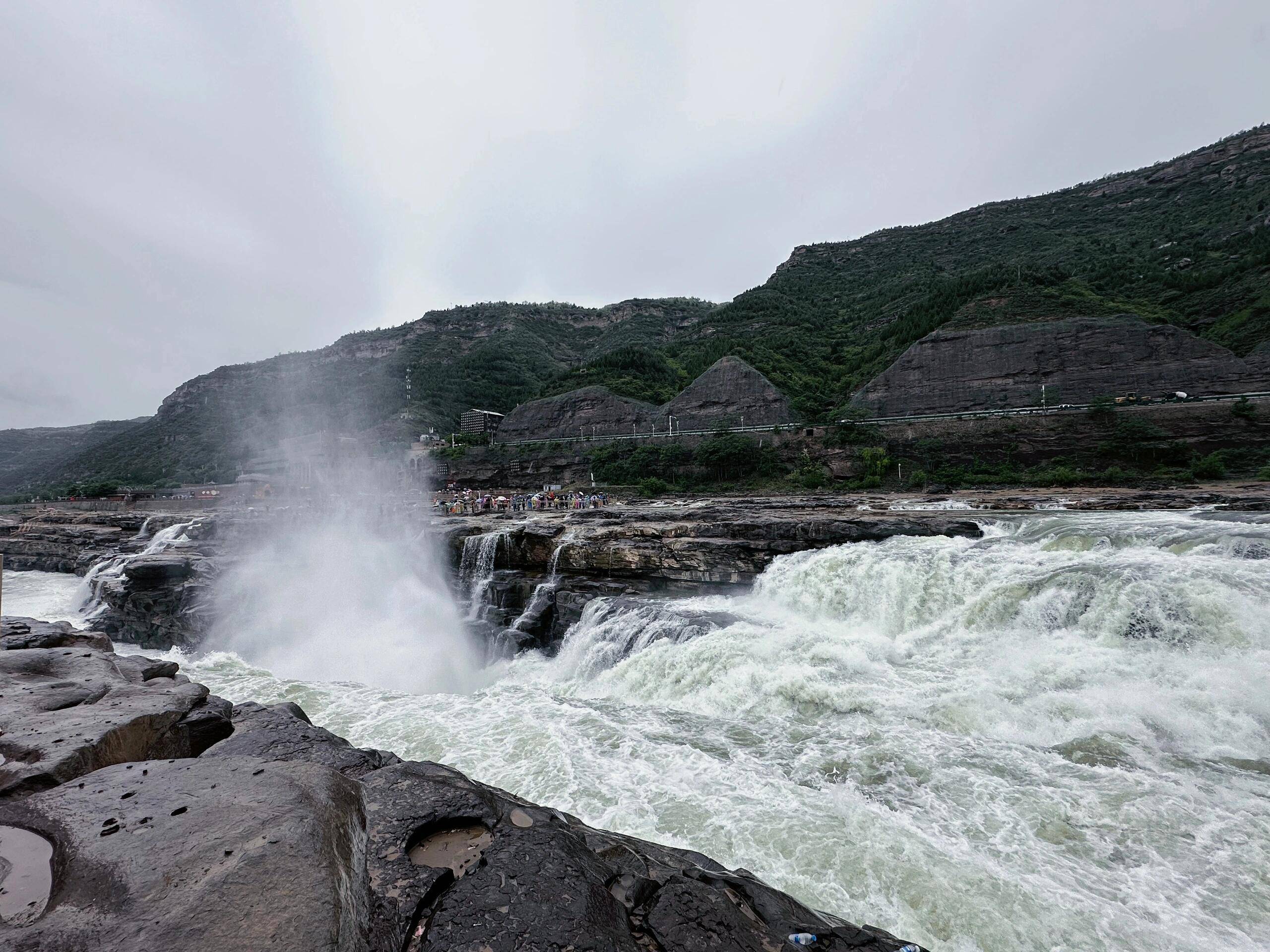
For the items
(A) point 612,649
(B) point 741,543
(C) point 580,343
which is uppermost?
(C) point 580,343

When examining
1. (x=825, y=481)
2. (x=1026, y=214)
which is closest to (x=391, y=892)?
(x=825, y=481)

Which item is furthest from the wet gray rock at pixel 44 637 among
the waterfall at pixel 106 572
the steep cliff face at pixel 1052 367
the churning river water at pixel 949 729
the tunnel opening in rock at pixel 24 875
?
the steep cliff face at pixel 1052 367

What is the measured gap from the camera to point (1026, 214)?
6381cm

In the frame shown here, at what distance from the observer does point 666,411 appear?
151 ft

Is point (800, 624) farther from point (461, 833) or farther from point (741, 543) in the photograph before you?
point (461, 833)

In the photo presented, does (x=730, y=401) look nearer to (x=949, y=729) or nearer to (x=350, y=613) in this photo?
(x=350, y=613)

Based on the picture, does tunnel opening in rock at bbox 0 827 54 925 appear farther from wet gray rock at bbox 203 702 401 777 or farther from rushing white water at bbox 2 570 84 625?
rushing white water at bbox 2 570 84 625

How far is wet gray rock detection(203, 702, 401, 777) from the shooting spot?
3.93 metres

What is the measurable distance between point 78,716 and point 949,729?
869cm

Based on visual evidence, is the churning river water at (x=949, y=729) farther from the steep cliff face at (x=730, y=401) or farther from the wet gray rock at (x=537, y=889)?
the steep cliff face at (x=730, y=401)

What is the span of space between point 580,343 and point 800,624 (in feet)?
326

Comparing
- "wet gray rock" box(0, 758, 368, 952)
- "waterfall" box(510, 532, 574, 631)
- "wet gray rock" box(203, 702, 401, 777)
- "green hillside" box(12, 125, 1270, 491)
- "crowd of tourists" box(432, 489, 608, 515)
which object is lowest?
"waterfall" box(510, 532, 574, 631)

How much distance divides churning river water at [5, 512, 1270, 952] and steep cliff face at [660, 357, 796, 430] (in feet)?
103

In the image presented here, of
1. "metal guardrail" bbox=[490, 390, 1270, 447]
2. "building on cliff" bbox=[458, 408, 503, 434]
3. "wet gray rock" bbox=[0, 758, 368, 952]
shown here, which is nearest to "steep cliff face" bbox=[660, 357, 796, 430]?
"metal guardrail" bbox=[490, 390, 1270, 447]
